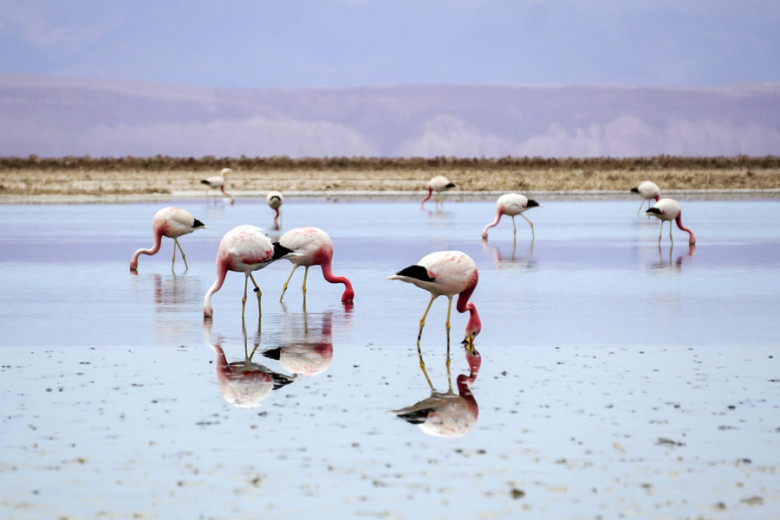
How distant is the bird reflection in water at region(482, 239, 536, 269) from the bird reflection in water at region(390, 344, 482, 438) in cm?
891

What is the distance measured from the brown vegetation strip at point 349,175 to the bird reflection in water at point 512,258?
94.6 ft

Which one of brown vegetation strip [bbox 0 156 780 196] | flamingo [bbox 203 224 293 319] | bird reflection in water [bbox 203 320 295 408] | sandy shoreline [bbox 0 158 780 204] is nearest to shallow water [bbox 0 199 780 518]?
bird reflection in water [bbox 203 320 295 408]

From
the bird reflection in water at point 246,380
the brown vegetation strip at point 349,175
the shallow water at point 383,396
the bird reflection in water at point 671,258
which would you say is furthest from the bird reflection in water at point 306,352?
the brown vegetation strip at point 349,175

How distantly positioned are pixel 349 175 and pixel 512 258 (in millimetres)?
50492

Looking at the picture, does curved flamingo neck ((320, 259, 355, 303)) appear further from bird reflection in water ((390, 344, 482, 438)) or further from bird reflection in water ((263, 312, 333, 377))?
bird reflection in water ((390, 344, 482, 438))

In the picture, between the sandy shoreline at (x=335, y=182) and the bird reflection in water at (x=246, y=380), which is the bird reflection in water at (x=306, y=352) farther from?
the sandy shoreline at (x=335, y=182)

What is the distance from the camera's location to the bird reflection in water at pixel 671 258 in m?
16.6

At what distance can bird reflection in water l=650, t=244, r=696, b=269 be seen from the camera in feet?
54.4

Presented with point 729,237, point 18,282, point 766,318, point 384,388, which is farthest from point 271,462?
point 729,237

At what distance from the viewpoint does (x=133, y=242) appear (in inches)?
848

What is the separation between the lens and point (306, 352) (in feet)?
30.4

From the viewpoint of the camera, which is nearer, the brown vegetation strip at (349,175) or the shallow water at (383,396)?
the shallow water at (383,396)

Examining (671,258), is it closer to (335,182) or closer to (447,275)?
(447,275)

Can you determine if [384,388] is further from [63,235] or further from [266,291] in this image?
[63,235]
